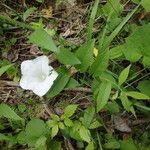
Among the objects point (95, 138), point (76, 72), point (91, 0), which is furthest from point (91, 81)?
point (91, 0)

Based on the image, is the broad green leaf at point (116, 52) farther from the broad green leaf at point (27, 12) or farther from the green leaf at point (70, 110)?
the broad green leaf at point (27, 12)

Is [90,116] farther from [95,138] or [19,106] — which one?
[19,106]

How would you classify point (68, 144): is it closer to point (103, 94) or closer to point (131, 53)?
point (103, 94)

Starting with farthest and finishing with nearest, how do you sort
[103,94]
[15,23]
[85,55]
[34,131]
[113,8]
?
[15,23] < [113,8] < [34,131] < [85,55] < [103,94]

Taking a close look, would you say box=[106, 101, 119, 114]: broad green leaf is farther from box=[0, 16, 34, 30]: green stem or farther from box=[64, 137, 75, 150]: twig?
box=[0, 16, 34, 30]: green stem

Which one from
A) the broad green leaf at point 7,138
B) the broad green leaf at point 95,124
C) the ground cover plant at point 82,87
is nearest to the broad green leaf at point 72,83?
the ground cover plant at point 82,87

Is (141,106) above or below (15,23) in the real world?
above

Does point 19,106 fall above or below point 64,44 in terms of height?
below

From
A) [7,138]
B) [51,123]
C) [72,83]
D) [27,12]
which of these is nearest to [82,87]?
[72,83]
